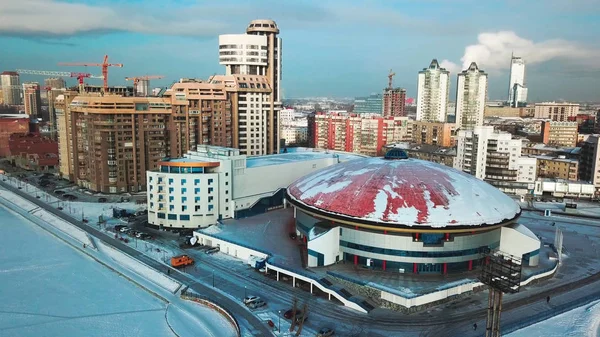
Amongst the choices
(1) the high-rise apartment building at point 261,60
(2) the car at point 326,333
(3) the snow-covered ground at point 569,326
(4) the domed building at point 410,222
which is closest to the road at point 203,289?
(2) the car at point 326,333

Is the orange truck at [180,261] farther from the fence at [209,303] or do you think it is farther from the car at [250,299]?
the car at [250,299]

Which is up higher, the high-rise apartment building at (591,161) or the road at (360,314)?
the high-rise apartment building at (591,161)

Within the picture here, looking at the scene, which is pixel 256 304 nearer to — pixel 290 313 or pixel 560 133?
pixel 290 313

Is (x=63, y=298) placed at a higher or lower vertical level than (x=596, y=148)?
lower

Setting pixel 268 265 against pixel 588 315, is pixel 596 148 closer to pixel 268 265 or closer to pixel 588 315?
pixel 588 315

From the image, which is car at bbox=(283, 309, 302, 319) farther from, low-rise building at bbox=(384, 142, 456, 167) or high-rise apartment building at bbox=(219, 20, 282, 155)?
low-rise building at bbox=(384, 142, 456, 167)

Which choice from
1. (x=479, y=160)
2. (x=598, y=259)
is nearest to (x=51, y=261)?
(x=598, y=259)
